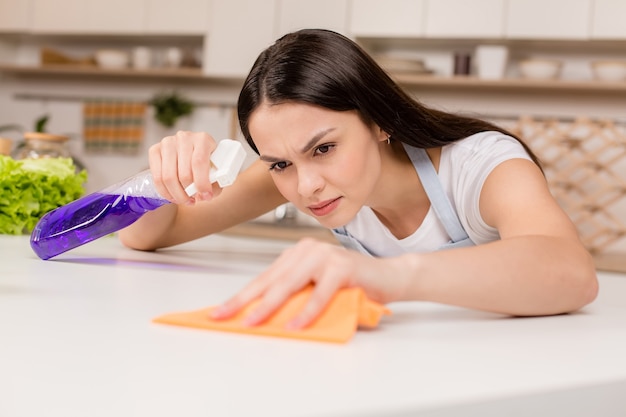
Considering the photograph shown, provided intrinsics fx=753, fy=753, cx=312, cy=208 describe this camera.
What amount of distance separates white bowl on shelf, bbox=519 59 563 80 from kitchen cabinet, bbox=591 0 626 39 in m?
0.20

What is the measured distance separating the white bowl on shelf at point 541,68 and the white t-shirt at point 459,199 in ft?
7.31

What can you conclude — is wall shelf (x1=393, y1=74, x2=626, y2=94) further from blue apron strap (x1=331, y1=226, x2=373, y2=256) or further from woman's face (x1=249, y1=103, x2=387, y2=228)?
woman's face (x1=249, y1=103, x2=387, y2=228)

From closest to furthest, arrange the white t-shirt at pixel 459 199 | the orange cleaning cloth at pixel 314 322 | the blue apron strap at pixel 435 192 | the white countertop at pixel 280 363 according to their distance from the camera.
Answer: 1. the white countertop at pixel 280 363
2. the orange cleaning cloth at pixel 314 322
3. the white t-shirt at pixel 459 199
4. the blue apron strap at pixel 435 192

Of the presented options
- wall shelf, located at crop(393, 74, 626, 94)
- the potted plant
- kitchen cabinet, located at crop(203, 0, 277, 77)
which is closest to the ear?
wall shelf, located at crop(393, 74, 626, 94)

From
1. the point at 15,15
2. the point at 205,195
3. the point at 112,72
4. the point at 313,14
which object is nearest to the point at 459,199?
the point at 205,195

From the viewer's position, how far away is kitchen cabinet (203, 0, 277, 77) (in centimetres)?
376

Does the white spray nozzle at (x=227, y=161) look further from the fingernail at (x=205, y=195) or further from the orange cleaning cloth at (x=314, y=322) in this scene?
the orange cleaning cloth at (x=314, y=322)

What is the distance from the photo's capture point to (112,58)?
404 centimetres

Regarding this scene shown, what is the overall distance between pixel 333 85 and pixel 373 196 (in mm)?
301

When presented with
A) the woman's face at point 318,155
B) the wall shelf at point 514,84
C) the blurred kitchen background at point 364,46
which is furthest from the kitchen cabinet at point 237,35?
the woman's face at point 318,155

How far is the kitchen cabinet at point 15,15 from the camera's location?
13.7 feet

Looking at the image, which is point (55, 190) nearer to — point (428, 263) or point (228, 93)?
point (428, 263)

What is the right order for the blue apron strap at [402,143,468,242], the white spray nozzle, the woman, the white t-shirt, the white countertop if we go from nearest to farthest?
the white countertop, the woman, the white spray nozzle, the white t-shirt, the blue apron strap at [402,143,468,242]

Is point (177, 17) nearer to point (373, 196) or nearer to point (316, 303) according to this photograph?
point (373, 196)
